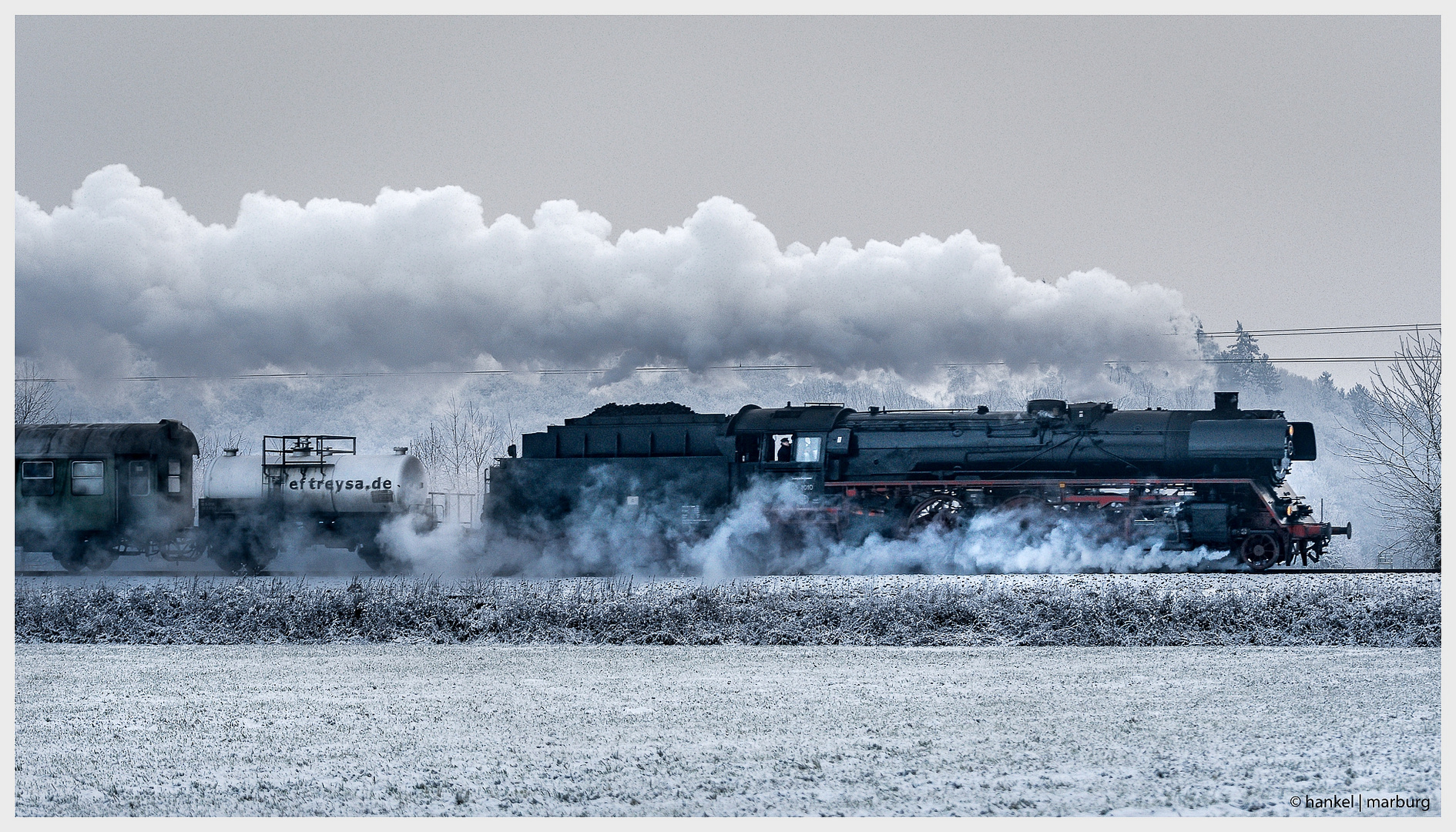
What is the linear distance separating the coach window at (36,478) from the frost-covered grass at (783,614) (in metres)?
8.56

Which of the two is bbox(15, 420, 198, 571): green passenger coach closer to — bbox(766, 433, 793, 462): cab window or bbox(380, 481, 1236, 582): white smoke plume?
bbox(380, 481, 1236, 582): white smoke plume

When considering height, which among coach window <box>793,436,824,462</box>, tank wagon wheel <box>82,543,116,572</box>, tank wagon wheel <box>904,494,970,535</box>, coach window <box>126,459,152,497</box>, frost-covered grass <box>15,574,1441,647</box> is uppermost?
coach window <box>793,436,824,462</box>

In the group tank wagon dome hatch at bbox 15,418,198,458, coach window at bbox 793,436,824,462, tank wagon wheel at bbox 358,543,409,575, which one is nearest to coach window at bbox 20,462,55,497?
tank wagon dome hatch at bbox 15,418,198,458

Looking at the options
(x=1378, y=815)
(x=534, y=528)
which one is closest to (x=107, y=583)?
(x=534, y=528)

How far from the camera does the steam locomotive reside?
24219 mm

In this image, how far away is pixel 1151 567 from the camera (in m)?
24.0

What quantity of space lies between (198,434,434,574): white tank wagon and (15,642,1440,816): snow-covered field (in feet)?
36.8

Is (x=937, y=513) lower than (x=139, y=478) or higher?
lower

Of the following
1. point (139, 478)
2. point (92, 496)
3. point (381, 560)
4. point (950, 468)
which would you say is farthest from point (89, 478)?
point (950, 468)

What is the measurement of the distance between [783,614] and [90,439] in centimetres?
1728

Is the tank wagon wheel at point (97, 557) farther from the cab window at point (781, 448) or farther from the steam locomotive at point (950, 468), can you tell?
the cab window at point (781, 448)

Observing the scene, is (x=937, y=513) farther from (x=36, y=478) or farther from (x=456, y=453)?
(x=456, y=453)

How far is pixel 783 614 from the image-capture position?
728 inches

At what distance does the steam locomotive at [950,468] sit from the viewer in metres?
24.2
